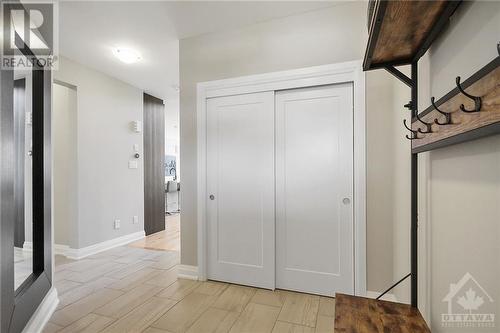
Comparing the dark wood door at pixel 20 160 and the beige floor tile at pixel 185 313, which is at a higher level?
the dark wood door at pixel 20 160

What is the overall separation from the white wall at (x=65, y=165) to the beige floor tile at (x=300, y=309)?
3.01m

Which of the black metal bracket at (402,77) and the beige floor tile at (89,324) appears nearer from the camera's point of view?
Answer: the black metal bracket at (402,77)

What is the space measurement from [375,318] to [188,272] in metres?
2.11

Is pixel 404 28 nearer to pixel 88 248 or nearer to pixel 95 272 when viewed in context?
pixel 95 272

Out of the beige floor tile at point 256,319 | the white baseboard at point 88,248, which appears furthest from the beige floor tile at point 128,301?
the white baseboard at point 88,248

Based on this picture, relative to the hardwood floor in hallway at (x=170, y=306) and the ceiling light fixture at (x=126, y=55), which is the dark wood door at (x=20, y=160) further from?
the ceiling light fixture at (x=126, y=55)

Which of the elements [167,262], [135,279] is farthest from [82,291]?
[167,262]

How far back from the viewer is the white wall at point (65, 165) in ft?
11.4

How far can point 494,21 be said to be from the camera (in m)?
0.66

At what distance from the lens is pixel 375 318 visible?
3.65ft

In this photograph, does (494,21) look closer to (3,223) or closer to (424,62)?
(424,62)

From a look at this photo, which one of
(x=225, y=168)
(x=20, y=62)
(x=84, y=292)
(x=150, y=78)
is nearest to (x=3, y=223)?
(x=20, y=62)

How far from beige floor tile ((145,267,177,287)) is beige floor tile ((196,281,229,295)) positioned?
36 cm

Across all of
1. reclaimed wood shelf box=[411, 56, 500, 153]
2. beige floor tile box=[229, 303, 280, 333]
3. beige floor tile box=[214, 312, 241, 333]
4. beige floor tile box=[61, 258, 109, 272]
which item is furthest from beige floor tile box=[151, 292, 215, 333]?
reclaimed wood shelf box=[411, 56, 500, 153]
